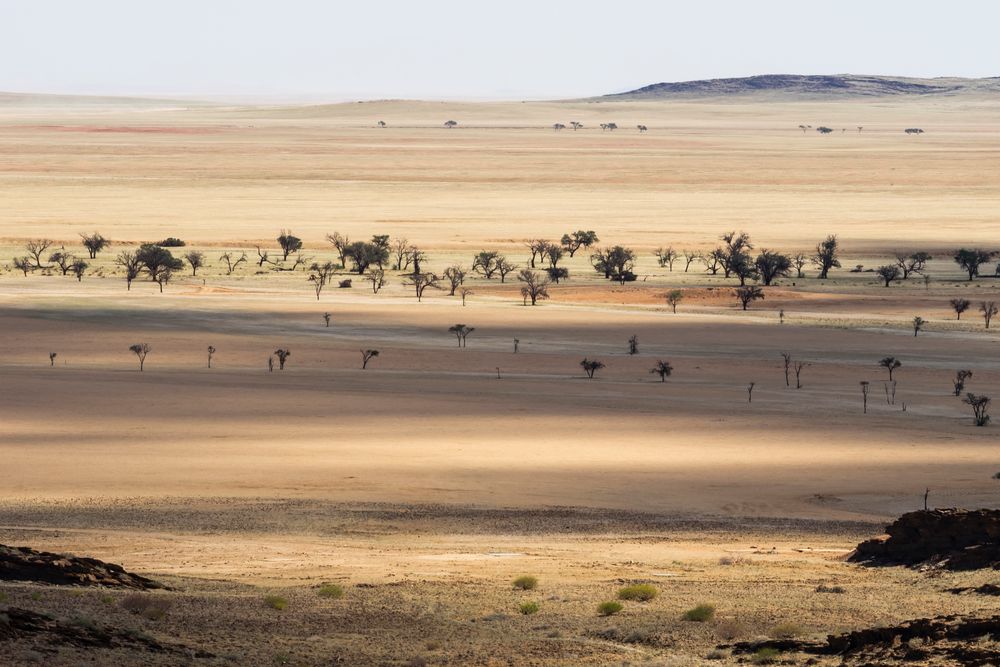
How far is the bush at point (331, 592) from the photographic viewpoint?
17781 millimetres

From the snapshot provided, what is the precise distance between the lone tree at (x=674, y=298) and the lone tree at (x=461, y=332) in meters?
10.8

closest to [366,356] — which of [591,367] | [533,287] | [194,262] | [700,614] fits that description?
[591,367]

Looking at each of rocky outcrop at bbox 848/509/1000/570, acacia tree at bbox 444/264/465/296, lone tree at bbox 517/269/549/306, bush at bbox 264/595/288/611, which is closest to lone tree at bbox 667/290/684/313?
lone tree at bbox 517/269/549/306

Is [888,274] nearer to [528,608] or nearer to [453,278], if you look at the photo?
[453,278]

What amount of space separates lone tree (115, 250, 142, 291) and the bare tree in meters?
3.90

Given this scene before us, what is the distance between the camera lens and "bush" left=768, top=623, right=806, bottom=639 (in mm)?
16016

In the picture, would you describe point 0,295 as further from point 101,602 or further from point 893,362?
point 101,602

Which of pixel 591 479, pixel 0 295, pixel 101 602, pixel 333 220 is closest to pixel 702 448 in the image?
pixel 591 479

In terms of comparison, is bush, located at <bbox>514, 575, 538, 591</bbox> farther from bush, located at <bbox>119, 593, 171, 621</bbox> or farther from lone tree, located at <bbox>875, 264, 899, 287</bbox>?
lone tree, located at <bbox>875, 264, 899, 287</bbox>

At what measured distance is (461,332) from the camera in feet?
158

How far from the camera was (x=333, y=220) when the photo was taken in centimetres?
9612

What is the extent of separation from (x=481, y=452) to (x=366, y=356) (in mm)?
13468

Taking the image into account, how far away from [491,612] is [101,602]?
4.32m

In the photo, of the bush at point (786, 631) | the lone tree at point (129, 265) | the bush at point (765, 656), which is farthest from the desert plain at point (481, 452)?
the lone tree at point (129, 265)
